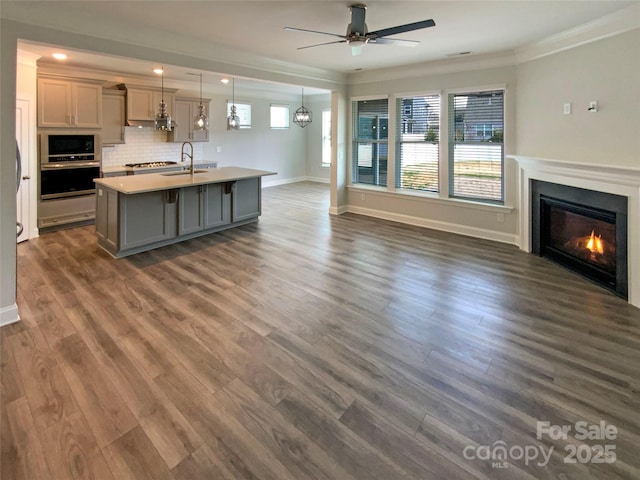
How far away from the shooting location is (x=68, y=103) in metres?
6.10

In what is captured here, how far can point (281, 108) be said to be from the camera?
36.2 ft

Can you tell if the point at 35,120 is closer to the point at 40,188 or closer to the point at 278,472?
the point at 40,188

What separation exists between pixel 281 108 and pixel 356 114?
4430 millimetres

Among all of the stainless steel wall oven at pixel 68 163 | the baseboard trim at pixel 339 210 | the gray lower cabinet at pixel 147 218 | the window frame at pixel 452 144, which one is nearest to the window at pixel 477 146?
the window frame at pixel 452 144

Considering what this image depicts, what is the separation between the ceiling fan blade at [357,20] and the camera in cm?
328

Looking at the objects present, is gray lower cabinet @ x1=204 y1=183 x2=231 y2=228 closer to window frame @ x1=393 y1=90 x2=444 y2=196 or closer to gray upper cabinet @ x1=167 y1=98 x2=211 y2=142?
gray upper cabinet @ x1=167 y1=98 x2=211 y2=142

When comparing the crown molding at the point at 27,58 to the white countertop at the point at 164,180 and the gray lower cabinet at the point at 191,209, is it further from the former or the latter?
the gray lower cabinet at the point at 191,209

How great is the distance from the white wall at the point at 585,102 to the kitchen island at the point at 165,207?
14.2 feet

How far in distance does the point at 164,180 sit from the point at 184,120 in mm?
3249

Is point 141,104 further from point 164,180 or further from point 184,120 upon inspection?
point 164,180

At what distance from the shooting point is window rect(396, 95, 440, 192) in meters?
6.30

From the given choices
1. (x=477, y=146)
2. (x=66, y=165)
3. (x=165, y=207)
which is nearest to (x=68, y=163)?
(x=66, y=165)

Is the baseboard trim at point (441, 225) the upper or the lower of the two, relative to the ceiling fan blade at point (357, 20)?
lower

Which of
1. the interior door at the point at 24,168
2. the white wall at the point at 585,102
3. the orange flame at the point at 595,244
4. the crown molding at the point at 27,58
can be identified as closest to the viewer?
the white wall at the point at 585,102
